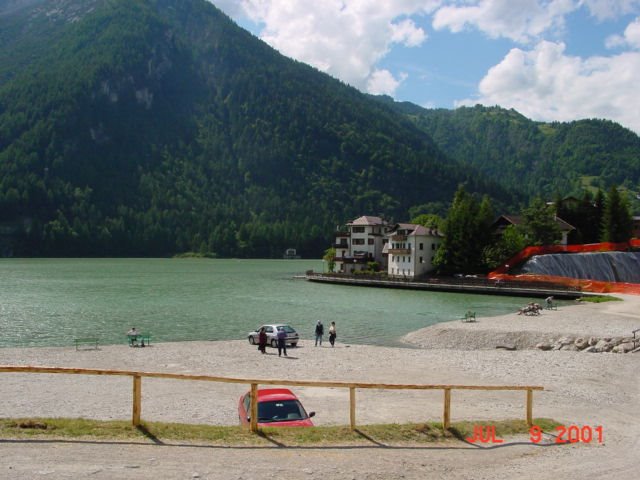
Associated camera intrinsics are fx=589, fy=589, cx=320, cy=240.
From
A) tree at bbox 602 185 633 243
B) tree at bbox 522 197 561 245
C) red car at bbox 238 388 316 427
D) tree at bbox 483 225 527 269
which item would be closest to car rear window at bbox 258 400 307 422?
red car at bbox 238 388 316 427

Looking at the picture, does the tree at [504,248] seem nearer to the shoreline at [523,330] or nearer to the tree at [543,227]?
the tree at [543,227]

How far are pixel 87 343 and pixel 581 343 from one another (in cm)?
3305

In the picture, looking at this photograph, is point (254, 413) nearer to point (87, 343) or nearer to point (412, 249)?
point (87, 343)

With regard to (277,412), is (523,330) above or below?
below

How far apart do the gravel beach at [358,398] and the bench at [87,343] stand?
146 cm

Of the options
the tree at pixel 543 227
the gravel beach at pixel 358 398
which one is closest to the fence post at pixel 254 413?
the gravel beach at pixel 358 398

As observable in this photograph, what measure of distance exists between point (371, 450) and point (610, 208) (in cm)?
10548

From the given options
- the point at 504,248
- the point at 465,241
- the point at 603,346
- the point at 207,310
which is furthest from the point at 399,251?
the point at 603,346

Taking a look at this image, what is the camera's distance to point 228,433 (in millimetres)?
14602

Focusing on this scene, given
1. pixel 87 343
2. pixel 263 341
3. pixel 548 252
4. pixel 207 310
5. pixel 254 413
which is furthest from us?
pixel 548 252

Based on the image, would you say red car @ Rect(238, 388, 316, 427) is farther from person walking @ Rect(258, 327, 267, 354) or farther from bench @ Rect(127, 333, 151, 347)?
bench @ Rect(127, 333, 151, 347)

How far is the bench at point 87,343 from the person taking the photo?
37.0 meters

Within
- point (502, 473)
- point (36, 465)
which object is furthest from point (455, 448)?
point (36, 465)

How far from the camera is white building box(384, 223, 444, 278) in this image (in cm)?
10950
